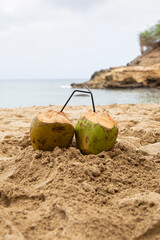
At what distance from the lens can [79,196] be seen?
3.91 feet

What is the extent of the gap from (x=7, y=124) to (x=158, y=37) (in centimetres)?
2109

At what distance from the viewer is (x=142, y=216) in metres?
1.07

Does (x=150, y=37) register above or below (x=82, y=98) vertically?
above

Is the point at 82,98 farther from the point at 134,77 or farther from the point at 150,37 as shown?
the point at 150,37

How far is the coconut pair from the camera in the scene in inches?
63.0

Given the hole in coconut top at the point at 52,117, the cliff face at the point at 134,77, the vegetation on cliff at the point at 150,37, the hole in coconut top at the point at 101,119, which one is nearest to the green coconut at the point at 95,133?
the hole in coconut top at the point at 101,119

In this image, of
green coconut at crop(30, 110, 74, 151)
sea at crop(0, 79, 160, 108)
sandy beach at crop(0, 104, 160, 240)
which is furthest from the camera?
sea at crop(0, 79, 160, 108)

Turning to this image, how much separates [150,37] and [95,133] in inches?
881

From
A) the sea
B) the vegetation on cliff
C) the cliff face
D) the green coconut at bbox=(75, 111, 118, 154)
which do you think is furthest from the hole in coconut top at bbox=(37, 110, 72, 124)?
the vegetation on cliff

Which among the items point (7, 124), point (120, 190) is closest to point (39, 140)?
point (120, 190)

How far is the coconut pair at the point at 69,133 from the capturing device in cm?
160

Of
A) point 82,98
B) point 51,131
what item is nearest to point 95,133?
point 51,131

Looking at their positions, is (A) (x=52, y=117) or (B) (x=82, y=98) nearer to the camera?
(A) (x=52, y=117)

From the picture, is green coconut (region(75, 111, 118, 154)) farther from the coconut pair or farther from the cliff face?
the cliff face
